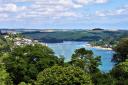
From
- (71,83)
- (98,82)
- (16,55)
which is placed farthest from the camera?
(16,55)

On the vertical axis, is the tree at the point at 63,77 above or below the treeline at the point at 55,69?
above

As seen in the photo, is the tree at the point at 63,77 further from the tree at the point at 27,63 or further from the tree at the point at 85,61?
the tree at the point at 85,61

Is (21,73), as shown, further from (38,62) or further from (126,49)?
(126,49)

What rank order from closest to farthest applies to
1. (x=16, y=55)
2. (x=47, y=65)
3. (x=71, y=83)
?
(x=71, y=83), (x=47, y=65), (x=16, y=55)

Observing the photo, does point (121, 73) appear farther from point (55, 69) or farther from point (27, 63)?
point (55, 69)

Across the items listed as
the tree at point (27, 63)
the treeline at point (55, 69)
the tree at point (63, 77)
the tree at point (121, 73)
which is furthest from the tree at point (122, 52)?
the tree at point (63, 77)

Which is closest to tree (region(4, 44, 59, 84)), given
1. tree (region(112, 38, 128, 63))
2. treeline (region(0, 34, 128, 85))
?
treeline (region(0, 34, 128, 85))

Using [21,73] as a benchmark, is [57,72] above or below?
above

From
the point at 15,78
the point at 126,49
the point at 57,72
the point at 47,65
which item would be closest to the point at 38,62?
the point at 47,65
